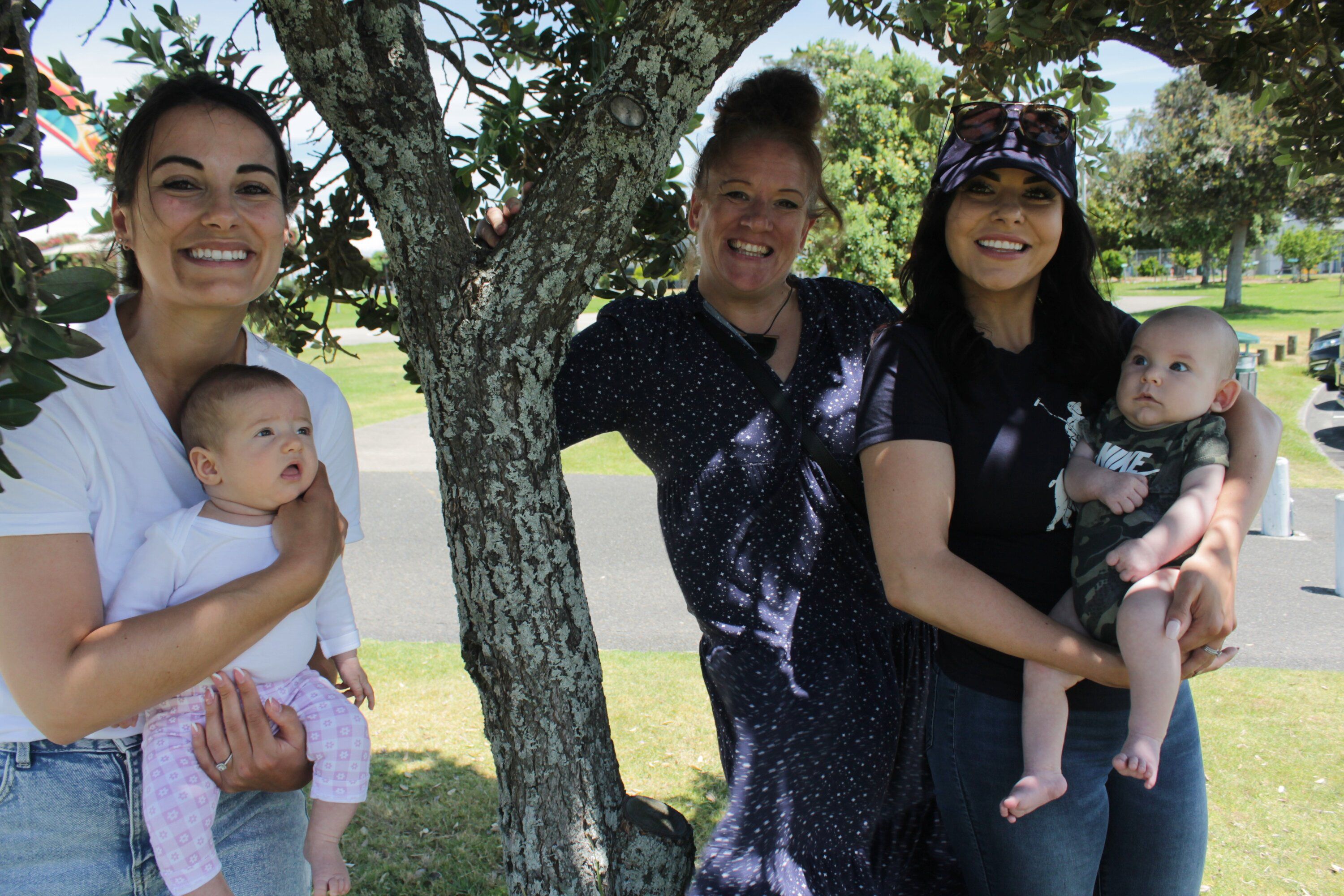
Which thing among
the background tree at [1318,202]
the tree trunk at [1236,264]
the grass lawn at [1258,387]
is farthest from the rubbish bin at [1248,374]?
the tree trunk at [1236,264]

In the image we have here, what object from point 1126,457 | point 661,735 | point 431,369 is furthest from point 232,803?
point 661,735

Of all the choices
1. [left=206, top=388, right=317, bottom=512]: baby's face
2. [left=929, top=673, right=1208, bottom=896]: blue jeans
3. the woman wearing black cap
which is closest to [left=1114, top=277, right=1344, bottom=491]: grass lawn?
[left=929, top=673, right=1208, bottom=896]: blue jeans

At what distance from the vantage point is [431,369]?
83.0 inches

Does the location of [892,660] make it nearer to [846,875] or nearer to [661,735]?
[846,875]

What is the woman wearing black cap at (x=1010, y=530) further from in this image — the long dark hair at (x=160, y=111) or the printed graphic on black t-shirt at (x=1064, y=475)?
the long dark hair at (x=160, y=111)

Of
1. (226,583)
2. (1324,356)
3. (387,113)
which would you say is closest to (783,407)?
(387,113)

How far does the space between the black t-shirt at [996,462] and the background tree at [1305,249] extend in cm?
5461

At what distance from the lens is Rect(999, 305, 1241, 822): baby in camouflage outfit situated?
5.82ft

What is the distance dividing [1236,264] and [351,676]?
1259 inches

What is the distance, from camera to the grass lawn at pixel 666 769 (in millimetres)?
3580

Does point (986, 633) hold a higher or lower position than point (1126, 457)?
lower

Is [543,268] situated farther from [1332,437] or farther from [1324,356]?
[1324,356]

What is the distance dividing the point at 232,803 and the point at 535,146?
221 cm

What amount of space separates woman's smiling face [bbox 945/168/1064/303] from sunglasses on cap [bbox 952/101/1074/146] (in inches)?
3.0
